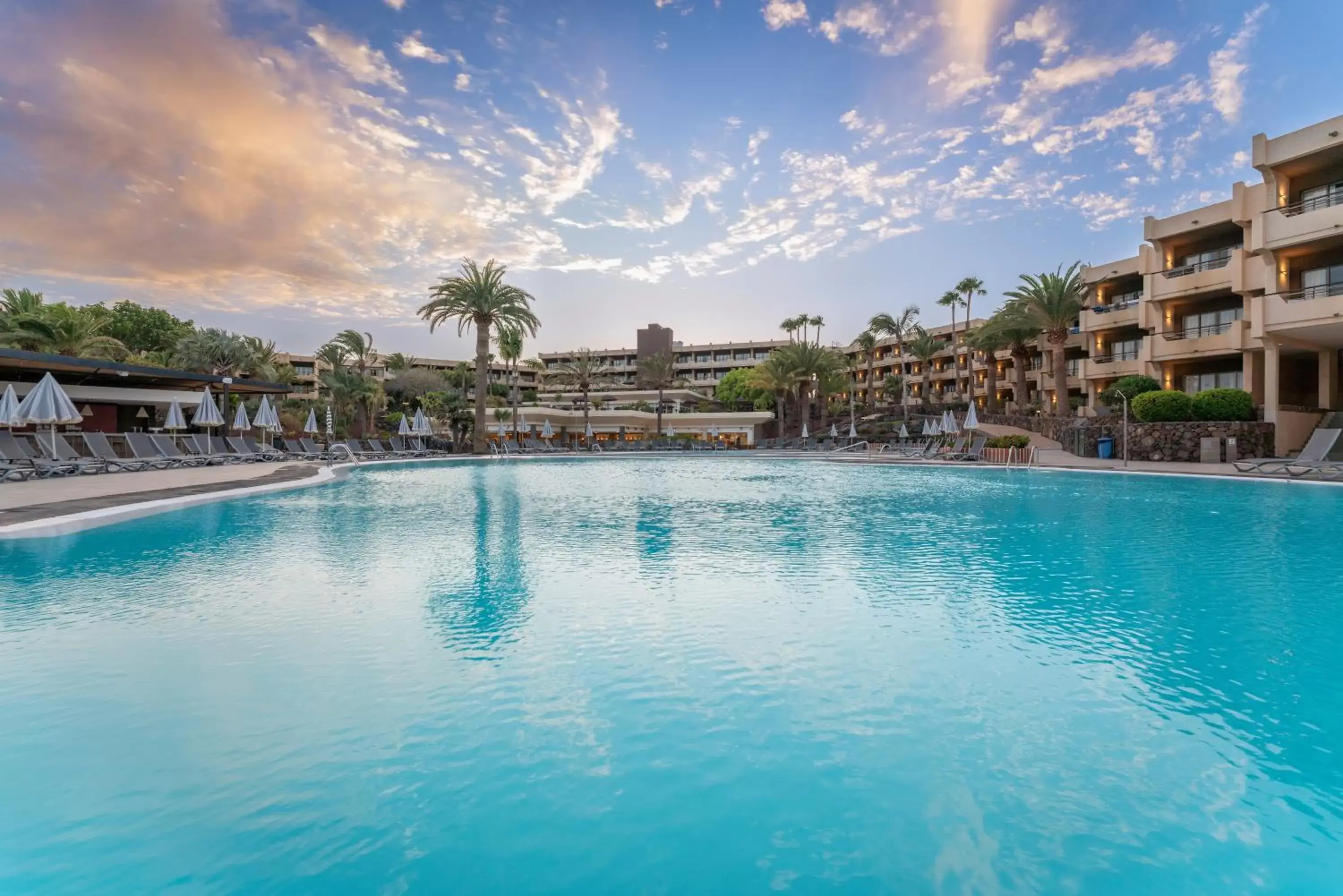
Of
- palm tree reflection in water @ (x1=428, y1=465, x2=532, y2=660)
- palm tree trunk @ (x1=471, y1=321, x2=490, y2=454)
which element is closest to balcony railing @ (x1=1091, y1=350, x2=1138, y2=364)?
palm tree trunk @ (x1=471, y1=321, x2=490, y2=454)

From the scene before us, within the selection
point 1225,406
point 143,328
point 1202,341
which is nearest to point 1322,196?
point 1225,406

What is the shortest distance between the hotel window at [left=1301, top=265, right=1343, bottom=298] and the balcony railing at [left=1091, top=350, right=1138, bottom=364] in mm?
12167

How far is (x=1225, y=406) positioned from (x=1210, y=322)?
31.6 ft

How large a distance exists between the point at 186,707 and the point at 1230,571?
34.2ft

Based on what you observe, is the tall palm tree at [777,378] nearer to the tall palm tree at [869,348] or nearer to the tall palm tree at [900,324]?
the tall palm tree at [869,348]

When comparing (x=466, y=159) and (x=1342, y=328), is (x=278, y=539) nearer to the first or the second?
(x=466, y=159)

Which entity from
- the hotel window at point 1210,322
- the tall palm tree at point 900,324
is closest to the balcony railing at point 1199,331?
the hotel window at point 1210,322

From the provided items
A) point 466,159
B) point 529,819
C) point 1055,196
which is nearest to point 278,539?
point 529,819

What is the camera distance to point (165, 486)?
15.3m

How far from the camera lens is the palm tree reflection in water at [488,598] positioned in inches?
215

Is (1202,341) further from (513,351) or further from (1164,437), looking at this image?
(513,351)

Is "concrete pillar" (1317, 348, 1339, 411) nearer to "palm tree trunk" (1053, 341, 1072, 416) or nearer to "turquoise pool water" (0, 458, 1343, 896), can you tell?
"palm tree trunk" (1053, 341, 1072, 416)

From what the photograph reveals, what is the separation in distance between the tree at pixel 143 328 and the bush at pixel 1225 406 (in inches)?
2896

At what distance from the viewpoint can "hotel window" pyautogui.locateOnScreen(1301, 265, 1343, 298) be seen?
83.9 ft
